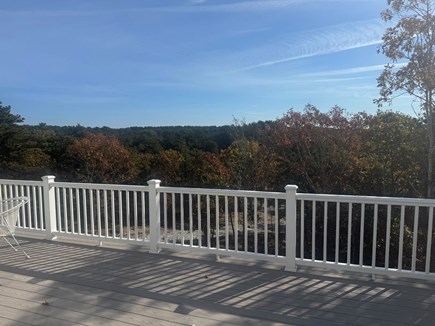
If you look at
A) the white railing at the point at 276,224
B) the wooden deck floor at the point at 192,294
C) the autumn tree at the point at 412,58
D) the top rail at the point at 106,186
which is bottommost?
the wooden deck floor at the point at 192,294

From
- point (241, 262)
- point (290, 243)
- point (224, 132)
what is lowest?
point (241, 262)

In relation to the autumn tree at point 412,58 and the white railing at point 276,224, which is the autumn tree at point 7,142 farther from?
the autumn tree at point 412,58

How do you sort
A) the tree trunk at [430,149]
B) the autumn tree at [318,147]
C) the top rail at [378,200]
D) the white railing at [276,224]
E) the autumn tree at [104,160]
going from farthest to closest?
the autumn tree at [104,160], the autumn tree at [318,147], the tree trunk at [430,149], the white railing at [276,224], the top rail at [378,200]

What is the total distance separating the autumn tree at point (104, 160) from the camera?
13.4 meters

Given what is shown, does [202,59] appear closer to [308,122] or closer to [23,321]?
[308,122]

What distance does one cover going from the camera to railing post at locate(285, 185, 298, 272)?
3900mm

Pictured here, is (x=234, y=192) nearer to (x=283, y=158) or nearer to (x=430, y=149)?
(x=430, y=149)

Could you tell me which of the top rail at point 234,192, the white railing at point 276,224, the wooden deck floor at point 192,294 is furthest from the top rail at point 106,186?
the wooden deck floor at point 192,294

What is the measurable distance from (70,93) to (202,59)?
839 cm

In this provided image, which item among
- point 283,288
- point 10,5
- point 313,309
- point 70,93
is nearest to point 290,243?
point 283,288

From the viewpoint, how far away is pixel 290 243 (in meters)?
3.96

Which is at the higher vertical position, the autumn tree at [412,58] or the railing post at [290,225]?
the autumn tree at [412,58]

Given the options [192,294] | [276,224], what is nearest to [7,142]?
[276,224]

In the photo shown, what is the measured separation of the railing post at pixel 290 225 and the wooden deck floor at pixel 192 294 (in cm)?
12
